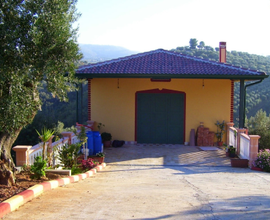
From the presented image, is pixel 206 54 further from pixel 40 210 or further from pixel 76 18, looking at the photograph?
pixel 40 210

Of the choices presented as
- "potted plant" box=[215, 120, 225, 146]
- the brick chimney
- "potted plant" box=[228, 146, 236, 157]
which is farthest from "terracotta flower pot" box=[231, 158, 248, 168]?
the brick chimney

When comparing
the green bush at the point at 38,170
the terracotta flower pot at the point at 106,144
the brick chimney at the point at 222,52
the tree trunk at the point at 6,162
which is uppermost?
the brick chimney at the point at 222,52

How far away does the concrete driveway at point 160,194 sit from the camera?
4836mm

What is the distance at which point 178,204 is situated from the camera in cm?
538

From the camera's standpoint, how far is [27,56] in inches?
226

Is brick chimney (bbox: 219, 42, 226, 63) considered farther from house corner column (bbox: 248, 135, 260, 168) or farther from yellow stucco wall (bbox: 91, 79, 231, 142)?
house corner column (bbox: 248, 135, 260, 168)

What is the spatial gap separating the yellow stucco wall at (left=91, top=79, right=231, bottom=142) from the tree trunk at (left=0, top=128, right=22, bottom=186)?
879cm

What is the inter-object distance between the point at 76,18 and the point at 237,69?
370 inches

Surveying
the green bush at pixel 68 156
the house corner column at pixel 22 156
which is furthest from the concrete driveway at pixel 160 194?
the house corner column at pixel 22 156

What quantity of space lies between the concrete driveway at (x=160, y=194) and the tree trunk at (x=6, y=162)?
73 centimetres

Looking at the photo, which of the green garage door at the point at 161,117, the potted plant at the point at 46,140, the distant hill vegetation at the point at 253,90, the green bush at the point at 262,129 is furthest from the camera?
the distant hill vegetation at the point at 253,90

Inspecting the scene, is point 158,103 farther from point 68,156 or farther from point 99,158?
point 68,156

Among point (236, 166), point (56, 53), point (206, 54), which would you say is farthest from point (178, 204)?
point (206, 54)

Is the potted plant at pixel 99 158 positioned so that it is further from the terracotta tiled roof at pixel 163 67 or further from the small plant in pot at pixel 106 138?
the terracotta tiled roof at pixel 163 67
